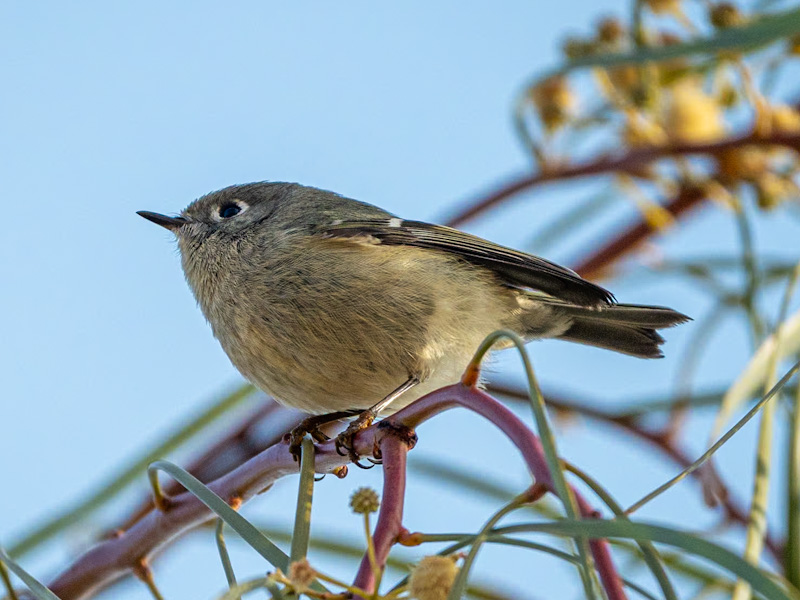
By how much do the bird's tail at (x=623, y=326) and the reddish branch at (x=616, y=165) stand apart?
1.04ft

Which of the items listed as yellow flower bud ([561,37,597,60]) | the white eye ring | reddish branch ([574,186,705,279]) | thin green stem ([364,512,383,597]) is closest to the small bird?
the white eye ring

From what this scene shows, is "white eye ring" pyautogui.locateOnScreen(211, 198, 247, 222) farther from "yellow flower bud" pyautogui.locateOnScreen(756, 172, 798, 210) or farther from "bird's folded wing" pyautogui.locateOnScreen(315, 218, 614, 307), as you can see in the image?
"yellow flower bud" pyautogui.locateOnScreen(756, 172, 798, 210)

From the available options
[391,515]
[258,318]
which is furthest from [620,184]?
[391,515]

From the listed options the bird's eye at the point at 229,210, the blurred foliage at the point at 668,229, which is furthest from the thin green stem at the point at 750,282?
the bird's eye at the point at 229,210

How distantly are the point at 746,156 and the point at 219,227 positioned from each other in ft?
4.03

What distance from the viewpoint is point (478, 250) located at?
2.11m

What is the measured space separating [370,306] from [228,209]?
29.3 inches

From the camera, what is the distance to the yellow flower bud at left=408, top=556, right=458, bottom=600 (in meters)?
0.80

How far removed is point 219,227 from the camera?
2.42m

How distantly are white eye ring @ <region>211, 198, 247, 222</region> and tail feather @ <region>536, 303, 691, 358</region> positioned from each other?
860 mm

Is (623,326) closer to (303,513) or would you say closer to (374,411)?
(374,411)

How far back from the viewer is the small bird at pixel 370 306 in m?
1.95

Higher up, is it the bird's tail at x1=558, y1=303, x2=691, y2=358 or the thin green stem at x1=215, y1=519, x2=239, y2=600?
the bird's tail at x1=558, y1=303, x2=691, y2=358

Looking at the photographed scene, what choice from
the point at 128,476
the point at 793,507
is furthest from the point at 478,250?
the point at 793,507
